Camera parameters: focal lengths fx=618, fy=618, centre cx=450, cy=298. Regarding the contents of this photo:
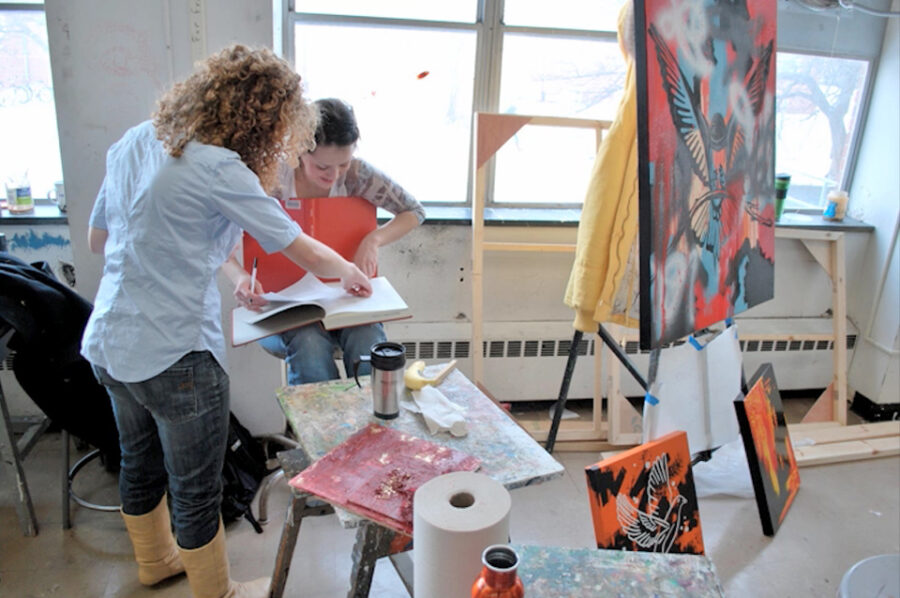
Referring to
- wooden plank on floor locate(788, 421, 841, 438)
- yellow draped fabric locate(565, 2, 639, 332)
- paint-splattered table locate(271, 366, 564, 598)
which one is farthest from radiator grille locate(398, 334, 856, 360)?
paint-splattered table locate(271, 366, 564, 598)

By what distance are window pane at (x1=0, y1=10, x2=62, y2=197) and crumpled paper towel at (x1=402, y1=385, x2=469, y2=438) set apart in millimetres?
1727

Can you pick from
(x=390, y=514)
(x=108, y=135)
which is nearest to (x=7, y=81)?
(x=108, y=135)

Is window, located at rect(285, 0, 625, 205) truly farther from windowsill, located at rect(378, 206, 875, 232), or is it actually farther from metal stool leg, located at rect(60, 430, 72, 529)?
metal stool leg, located at rect(60, 430, 72, 529)

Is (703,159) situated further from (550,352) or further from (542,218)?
(550,352)

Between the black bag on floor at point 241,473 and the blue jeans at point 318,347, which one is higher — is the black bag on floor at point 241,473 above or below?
below

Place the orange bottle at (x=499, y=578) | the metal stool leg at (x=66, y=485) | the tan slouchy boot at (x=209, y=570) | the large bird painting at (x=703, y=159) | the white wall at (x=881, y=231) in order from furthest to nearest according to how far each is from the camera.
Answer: the white wall at (x=881, y=231), the metal stool leg at (x=66, y=485), the tan slouchy boot at (x=209, y=570), the large bird painting at (x=703, y=159), the orange bottle at (x=499, y=578)

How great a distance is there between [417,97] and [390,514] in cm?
182

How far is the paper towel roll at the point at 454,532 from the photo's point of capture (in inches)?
32.0

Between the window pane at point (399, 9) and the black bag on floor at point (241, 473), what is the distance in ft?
4.87

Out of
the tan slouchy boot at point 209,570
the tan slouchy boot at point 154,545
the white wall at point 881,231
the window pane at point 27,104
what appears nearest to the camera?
the tan slouchy boot at point 209,570

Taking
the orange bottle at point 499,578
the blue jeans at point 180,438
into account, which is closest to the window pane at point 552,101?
the blue jeans at point 180,438

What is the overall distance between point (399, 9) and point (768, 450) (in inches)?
77.9

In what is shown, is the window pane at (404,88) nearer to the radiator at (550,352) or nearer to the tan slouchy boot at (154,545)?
the radiator at (550,352)

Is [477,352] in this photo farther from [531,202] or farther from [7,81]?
[7,81]
